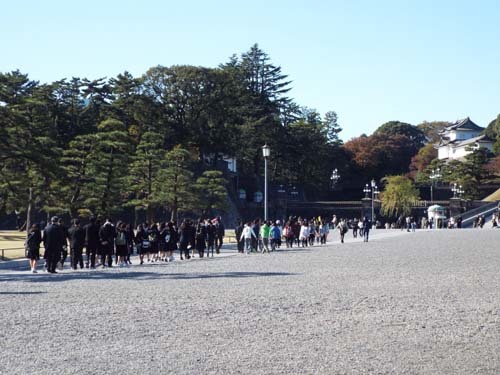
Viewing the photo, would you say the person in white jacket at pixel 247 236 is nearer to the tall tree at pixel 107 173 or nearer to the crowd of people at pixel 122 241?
the crowd of people at pixel 122 241

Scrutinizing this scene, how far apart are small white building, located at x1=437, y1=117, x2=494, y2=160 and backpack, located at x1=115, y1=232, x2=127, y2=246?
90874 mm

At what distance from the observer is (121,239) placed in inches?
891

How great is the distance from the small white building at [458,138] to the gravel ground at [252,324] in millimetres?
96421

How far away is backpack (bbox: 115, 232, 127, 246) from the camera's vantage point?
74.1 feet

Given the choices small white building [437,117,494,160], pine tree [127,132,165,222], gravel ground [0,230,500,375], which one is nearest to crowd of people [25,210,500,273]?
gravel ground [0,230,500,375]

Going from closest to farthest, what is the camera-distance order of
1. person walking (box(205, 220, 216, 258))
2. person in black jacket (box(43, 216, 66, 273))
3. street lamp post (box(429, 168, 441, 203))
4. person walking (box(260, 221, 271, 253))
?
person in black jacket (box(43, 216, 66, 273)), person walking (box(205, 220, 216, 258)), person walking (box(260, 221, 271, 253)), street lamp post (box(429, 168, 441, 203))

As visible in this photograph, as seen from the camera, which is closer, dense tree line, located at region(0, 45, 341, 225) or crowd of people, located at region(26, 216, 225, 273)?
crowd of people, located at region(26, 216, 225, 273)

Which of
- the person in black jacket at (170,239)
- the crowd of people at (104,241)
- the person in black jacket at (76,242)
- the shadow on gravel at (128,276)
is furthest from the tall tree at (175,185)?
the shadow on gravel at (128,276)

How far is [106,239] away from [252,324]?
41.1ft

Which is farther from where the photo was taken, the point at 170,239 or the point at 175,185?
the point at 175,185

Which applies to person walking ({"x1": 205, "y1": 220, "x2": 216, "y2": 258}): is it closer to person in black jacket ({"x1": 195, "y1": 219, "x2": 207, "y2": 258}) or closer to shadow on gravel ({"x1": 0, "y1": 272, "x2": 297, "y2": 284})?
person in black jacket ({"x1": 195, "y1": 219, "x2": 207, "y2": 258})

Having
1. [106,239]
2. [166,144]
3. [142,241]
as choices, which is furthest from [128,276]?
[166,144]

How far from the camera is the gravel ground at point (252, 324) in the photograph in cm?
750

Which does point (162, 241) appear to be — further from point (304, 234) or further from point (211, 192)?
point (211, 192)
